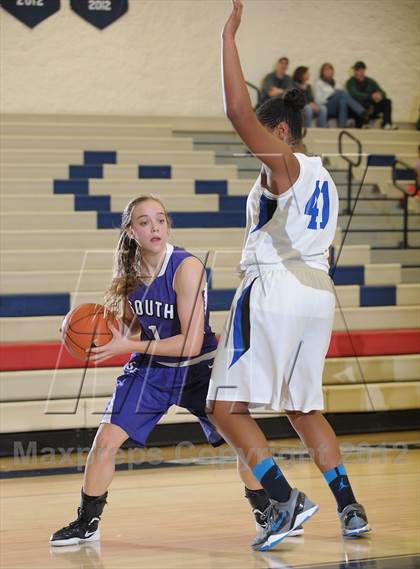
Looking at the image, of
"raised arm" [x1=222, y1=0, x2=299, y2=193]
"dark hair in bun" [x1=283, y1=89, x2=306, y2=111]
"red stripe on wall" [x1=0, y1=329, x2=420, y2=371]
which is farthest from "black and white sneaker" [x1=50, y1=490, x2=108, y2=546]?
"red stripe on wall" [x1=0, y1=329, x2=420, y2=371]

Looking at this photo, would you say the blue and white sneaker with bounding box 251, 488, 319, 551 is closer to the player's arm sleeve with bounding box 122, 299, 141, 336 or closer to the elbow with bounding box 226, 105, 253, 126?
the player's arm sleeve with bounding box 122, 299, 141, 336

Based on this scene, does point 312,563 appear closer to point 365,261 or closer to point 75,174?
point 365,261

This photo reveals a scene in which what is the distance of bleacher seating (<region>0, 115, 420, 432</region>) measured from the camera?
5.81m

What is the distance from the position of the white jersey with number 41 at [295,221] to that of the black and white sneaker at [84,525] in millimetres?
951

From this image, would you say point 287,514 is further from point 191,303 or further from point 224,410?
point 191,303

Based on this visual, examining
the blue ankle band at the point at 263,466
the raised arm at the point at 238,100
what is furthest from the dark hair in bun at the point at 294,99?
the blue ankle band at the point at 263,466

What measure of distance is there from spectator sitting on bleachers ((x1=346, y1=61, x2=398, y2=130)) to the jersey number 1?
6.97m

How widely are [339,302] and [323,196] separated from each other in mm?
3857

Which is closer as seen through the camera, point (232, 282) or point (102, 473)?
point (102, 473)

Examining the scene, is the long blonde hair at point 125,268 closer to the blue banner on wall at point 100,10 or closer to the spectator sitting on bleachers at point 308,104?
the spectator sitting on bleachers at point 308,104

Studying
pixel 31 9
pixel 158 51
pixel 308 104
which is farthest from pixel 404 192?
pixel 31 9

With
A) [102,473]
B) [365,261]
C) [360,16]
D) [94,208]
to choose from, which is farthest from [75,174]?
[102,473]

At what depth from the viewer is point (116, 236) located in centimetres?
734

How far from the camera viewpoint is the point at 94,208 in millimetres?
7793
